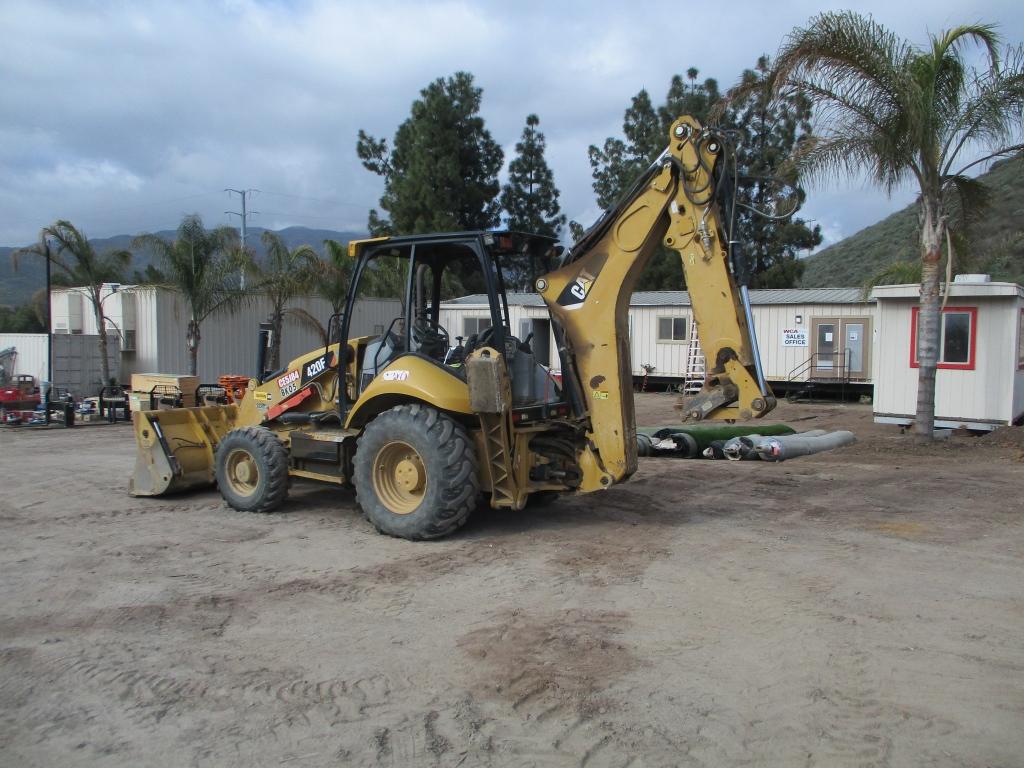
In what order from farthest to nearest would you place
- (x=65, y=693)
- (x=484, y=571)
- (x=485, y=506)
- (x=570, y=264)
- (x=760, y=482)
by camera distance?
(x=760, y=482) → (x=485, y=506) → (x=570, y=264) → (x=484, y=571) → (x=65, y=693)

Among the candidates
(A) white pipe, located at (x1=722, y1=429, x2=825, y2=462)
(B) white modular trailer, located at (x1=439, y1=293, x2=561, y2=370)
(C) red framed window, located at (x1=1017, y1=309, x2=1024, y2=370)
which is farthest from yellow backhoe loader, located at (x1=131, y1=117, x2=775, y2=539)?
(B) white modular trailer, located at (x1=439, y1=293, x2=561, y2=370)

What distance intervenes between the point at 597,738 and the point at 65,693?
2797mm

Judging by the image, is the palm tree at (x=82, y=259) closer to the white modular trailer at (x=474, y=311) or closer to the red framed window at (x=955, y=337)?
the white modular trailer at (x=474, y=311)

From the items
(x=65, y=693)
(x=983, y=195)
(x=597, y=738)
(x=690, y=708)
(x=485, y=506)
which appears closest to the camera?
(x=597, y=738)

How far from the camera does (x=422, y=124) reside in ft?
120

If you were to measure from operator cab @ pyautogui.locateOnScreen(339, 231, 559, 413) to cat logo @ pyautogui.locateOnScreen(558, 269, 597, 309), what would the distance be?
22.4 inches

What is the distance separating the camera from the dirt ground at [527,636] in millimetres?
3848

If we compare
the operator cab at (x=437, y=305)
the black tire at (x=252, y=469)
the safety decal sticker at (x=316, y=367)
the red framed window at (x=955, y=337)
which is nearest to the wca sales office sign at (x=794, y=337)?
the red framed window at (x=955, y=337)

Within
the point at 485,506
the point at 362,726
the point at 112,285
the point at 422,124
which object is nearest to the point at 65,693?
the point at 362,726

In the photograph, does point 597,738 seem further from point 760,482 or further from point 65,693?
Result: point 760,482

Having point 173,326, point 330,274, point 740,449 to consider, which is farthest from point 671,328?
point 173,326

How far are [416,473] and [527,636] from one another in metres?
2.62

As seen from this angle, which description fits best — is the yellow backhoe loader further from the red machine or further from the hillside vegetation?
the hillside vegetation

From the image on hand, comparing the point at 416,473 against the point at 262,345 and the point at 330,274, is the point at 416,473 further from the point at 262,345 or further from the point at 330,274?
the point at 330,274
